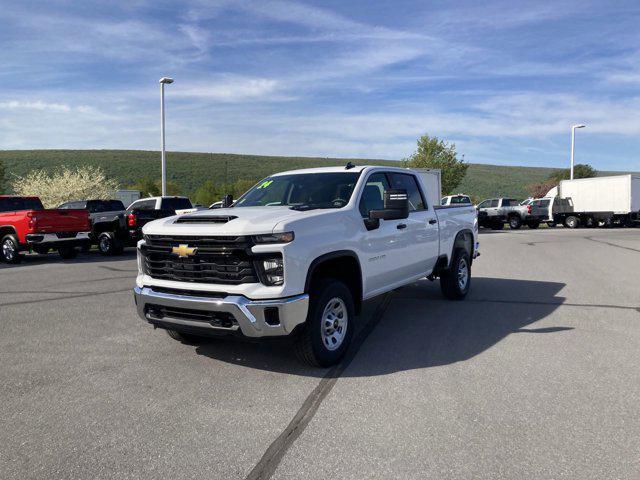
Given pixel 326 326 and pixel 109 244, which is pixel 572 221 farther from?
pixel 326 326

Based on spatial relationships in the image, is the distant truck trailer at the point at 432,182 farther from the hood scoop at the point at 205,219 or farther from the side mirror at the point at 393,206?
the hood scoop at the point at 205,219

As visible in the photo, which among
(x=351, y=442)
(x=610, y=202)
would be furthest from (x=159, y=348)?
(x=610, y=202)

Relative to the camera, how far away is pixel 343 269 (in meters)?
5.41

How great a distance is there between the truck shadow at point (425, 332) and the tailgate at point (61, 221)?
10.3 metres

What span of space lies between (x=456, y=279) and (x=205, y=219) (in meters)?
4.56

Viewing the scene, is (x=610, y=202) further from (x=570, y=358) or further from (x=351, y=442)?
(x=351, y=442)

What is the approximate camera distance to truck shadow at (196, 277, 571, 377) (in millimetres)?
5184

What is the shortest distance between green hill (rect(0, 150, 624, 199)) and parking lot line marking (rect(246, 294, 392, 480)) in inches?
2983

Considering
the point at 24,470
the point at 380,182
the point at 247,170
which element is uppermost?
the point at 247,170

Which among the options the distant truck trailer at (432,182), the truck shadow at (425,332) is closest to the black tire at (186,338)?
the truck shadow at (425,332)

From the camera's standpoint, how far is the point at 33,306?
8.20m

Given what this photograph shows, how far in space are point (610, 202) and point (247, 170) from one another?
2980 inches

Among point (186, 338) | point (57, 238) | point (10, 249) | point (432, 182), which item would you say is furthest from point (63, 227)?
point (432, 182)

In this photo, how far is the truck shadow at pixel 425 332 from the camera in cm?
518
